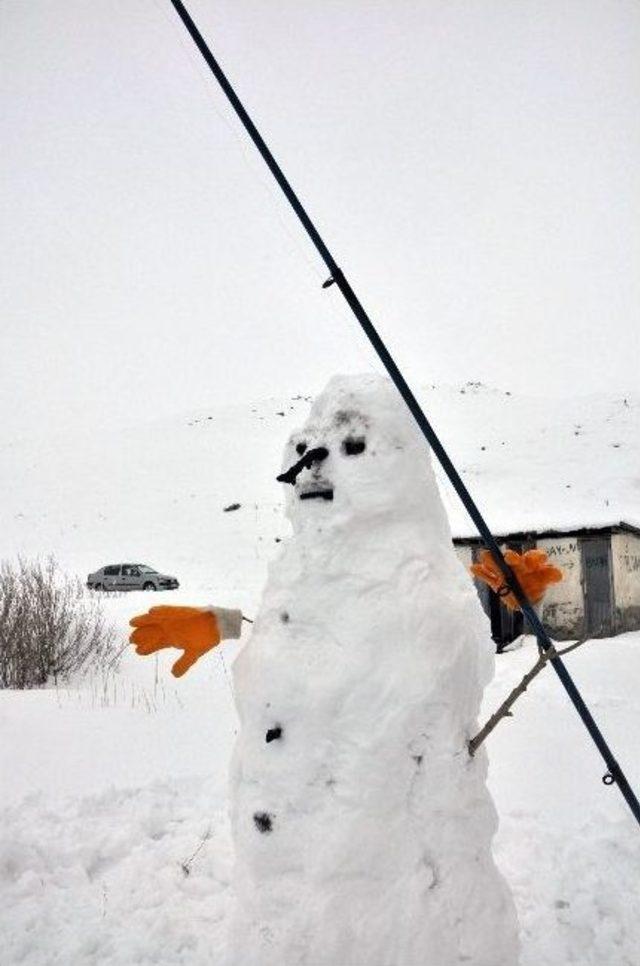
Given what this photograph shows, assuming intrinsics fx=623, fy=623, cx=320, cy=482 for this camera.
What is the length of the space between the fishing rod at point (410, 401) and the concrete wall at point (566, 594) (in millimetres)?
8753

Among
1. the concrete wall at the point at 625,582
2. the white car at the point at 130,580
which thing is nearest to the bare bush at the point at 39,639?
the concrete wall at the point at 625,582

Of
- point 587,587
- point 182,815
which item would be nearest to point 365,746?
point 182,815

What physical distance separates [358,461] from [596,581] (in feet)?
30.4

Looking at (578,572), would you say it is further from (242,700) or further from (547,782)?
(242,700)

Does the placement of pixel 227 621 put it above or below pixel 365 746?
above

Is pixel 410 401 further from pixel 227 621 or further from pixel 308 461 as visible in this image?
pixel 227 621

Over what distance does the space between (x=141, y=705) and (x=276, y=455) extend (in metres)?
31.5

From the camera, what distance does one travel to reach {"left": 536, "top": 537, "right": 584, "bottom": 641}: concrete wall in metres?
10.4

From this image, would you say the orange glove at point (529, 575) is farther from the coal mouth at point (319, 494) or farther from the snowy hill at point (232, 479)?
the snowy hill at point (232, 479)

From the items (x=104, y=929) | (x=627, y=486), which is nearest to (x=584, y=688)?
(x=104, y=929)

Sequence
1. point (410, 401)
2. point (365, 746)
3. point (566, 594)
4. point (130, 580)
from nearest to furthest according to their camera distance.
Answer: point (365, 746), point (410, 401), point (566, 594), point (130, 580)

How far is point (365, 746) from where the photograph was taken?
2.01m

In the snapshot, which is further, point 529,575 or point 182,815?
point 182,815

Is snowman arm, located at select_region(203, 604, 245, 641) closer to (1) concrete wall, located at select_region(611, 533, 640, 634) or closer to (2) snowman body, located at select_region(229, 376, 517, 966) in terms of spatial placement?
(2) snowman body, located at select_region(229, 376, 517, 966)
